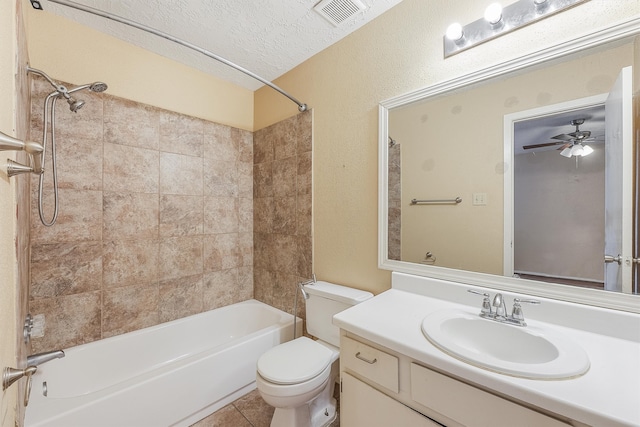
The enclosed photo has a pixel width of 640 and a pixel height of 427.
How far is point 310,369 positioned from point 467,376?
839 millimetres

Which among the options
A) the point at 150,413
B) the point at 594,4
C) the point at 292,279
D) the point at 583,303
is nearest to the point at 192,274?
the point at 292,279

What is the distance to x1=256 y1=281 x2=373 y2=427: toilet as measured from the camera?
1.29 meters

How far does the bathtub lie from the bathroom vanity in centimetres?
90

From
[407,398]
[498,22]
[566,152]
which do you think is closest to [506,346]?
[407,398]

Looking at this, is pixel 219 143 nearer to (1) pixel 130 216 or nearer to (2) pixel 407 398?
(1) pixel 130 216

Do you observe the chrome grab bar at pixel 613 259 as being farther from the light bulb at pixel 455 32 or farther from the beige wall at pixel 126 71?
the beige wall at pixel 126 71

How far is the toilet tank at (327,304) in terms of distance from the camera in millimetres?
1623

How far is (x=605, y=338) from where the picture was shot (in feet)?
3.04

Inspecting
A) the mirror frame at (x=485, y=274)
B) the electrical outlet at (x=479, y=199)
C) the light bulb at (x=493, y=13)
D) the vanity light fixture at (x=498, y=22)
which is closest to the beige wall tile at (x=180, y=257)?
the mirror frame at (x=485, y=274)

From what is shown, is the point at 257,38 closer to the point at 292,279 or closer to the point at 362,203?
the point at 362,203

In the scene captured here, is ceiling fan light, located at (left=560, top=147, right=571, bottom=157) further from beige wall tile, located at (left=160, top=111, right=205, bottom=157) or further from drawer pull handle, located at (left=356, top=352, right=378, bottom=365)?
beige wall tile, located at (left=160, top=111, right=205, bottom=157)

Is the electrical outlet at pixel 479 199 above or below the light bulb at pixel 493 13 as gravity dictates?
below

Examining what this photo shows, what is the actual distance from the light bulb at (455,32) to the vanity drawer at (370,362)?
1.46m

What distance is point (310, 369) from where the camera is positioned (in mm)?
1363
